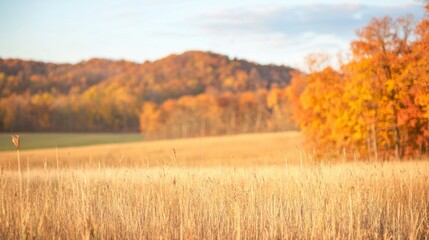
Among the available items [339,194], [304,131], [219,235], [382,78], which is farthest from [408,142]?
[219,235]

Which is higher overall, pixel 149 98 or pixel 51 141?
pixel 149 98

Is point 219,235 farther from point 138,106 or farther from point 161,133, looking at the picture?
point 138,106

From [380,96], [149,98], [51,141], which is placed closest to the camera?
[380,96]

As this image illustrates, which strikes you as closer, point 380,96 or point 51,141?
point 380,96

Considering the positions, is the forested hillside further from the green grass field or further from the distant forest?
the green grass field

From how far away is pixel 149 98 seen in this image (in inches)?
4761

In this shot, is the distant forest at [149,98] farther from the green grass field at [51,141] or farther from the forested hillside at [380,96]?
the forested hillside at [380,96]

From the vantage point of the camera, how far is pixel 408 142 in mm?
25453

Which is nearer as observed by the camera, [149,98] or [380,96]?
[380,96]

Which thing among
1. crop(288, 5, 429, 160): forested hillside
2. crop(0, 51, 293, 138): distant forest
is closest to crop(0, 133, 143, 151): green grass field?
crop(0, 51, 293, 138): distant forest

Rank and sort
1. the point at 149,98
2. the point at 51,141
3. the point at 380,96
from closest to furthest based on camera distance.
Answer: the point at 380,96 → the point at 51,141 → the point at 149,98

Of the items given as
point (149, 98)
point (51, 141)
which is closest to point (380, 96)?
point (51, 141)

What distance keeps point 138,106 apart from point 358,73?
310 ft

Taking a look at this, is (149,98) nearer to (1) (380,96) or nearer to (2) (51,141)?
(2) (51,141)
